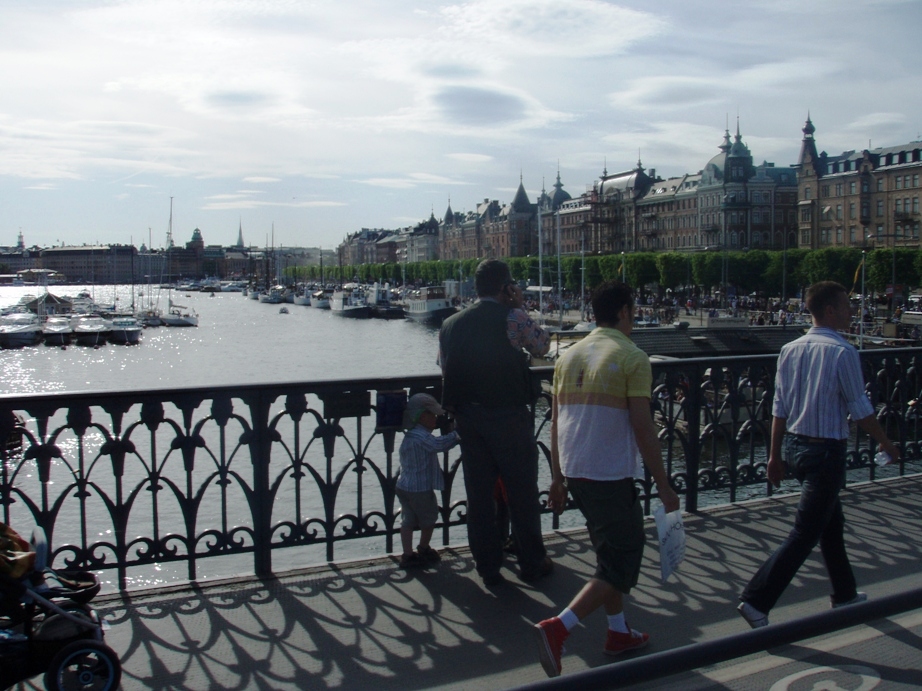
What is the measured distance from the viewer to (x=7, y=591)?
Answer: 3445mm

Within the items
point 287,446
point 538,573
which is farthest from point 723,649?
point 287,446

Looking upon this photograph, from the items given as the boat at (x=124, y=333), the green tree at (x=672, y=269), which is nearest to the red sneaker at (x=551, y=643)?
the boat at (x=124, y=333)

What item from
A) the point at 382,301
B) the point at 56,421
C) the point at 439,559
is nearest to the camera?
the point at 439,559

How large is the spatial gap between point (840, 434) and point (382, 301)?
116 metres

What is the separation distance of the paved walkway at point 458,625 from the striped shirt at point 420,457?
50cm

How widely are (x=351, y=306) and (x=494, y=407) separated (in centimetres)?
11472

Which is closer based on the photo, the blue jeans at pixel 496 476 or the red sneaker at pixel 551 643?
the red sneaker at pixel 551 643

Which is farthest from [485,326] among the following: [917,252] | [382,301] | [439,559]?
[382,301]

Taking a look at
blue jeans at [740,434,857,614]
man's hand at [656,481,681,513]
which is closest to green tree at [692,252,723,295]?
blue jeans at [740,434,857,614]

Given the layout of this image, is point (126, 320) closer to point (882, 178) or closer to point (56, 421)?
point (56, 421)

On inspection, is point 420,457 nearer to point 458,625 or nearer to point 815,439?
point 458,625

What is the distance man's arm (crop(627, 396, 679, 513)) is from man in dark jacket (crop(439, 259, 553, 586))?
38.7 inches

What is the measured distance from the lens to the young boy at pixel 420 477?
5141 millimetres

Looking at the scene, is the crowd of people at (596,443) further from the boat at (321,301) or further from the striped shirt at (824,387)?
the boat at (321,301)
